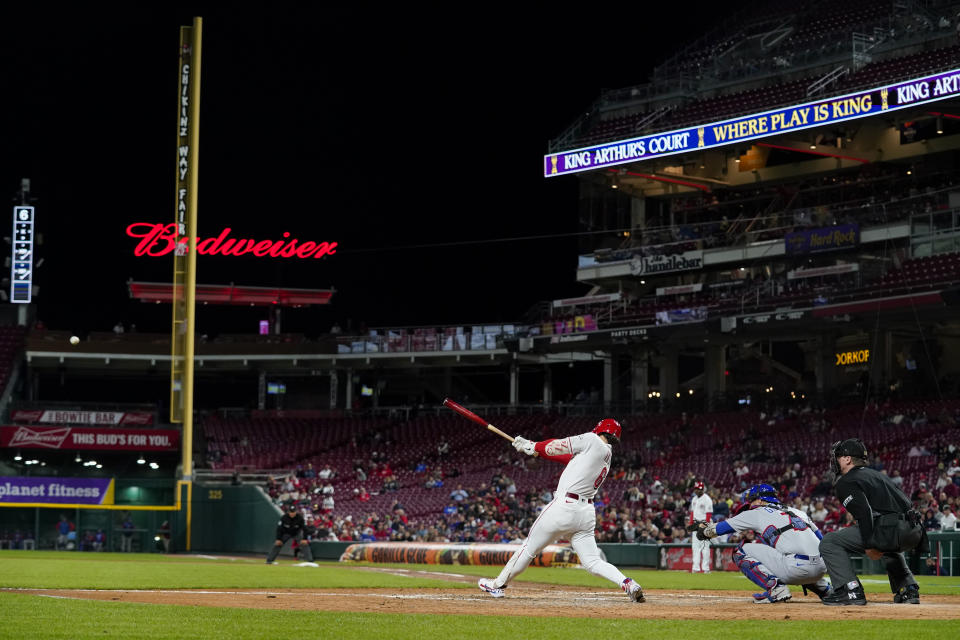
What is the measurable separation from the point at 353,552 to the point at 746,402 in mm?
17548

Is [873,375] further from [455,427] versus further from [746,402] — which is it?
[455,427]

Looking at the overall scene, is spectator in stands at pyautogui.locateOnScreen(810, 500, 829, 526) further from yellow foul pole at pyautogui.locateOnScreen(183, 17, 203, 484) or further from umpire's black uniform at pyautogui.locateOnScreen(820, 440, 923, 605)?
yellow foul pole at pyautogui.locateOnScreen(183, 17, 203, 484)

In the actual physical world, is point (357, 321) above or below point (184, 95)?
below

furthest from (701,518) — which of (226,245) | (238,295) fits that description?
(238,295)

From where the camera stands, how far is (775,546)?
12469mm

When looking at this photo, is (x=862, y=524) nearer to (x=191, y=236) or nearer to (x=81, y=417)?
(x=191, y=236)

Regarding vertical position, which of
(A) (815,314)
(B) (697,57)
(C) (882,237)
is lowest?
(A) (815,314)

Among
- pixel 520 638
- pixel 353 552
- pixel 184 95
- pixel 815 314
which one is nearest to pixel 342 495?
pixel 353 552

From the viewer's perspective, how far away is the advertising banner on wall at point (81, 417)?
49375 millimetres

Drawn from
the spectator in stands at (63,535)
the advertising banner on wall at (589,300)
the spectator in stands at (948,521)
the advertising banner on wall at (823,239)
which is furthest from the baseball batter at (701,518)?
the spectator in stands at (63,535)

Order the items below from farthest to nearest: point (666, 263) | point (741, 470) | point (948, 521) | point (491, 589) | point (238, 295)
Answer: point (238, 295), point (666, 263), point (741, 470), point (948, 521), point (491, 589)

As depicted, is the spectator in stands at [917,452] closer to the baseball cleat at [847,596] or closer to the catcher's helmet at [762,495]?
the catcher's helmet at [762,495]

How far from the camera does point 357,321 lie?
206ft

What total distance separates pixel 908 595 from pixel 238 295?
146 ft
